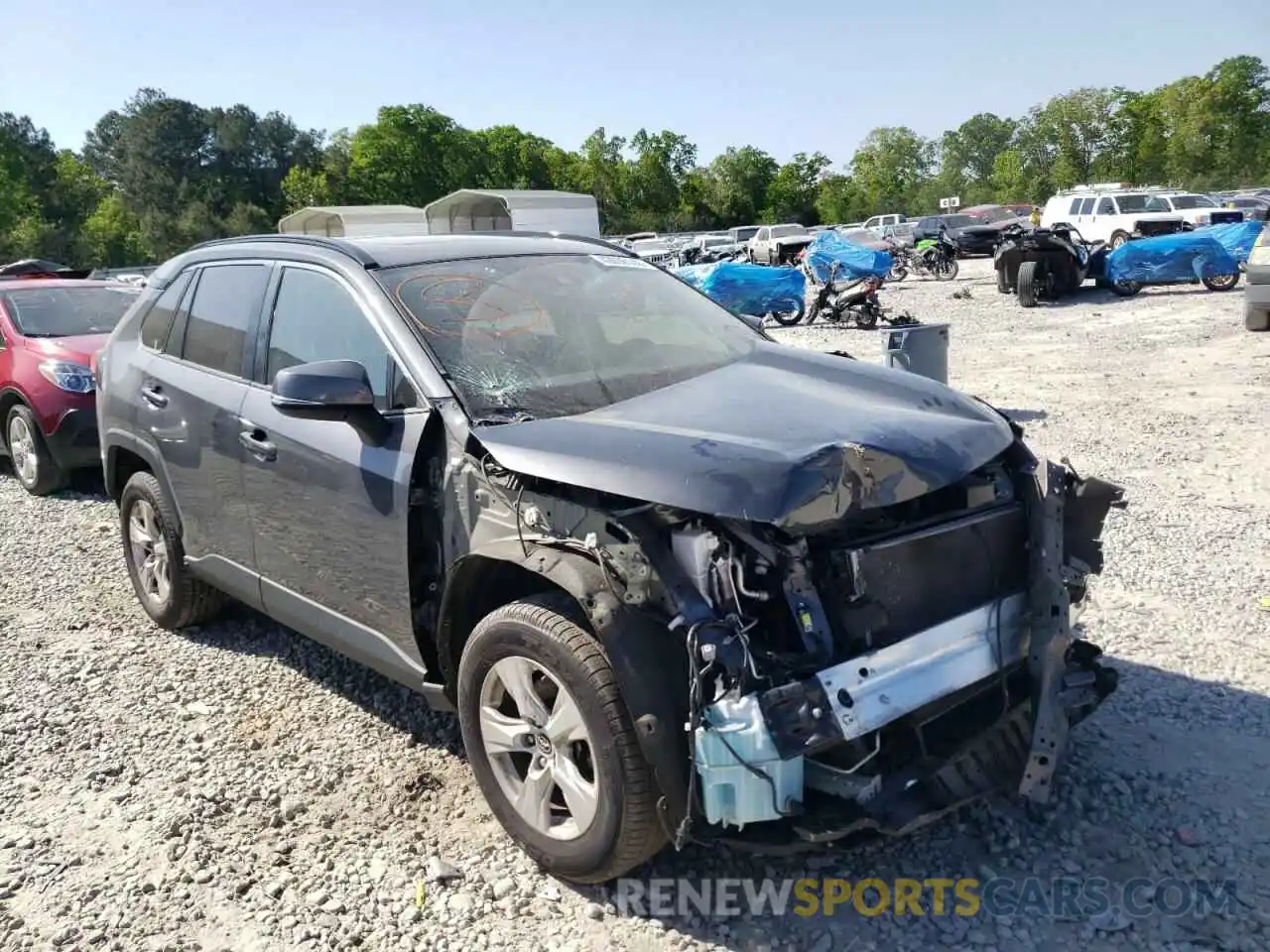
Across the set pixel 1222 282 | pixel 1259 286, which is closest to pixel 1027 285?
pixel 1222 282

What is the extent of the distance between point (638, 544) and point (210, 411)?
2.44 metres

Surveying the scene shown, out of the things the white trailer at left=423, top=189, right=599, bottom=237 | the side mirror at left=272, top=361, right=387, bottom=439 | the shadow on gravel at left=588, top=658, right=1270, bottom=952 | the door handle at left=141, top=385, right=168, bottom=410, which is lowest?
the shadow on gravel at left=588, top=658, right=1270, bottom=952

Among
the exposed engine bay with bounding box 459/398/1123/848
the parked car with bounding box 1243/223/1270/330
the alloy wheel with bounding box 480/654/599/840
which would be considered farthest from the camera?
→ the parked car with bounding box 1243/223/1270/330

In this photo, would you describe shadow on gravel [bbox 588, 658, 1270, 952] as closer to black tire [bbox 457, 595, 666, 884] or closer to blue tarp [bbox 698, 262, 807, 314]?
black tire [bbox 457, 595, 666, 884]

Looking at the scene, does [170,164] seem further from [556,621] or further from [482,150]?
[556,621]

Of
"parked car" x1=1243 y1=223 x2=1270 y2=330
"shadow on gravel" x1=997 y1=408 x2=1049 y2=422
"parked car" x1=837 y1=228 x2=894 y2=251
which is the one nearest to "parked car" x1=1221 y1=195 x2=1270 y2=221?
"parked car" x1=837 y1=228 x2=894 y2=251

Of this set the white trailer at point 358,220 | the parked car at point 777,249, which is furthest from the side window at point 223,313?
the white trailer at point 358,220

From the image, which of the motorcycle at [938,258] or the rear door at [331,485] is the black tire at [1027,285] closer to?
the motorcycle at [938,258]

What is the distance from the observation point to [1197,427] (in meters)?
8.34

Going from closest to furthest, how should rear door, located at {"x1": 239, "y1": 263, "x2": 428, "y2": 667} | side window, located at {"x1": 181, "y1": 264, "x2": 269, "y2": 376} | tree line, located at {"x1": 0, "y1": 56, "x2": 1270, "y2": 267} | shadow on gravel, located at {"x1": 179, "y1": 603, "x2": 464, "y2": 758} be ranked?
rear door, located at {"x1": 239, "y1": 263, "x2": 428, "y2": 667}
shadow on gravel, located at {"x1": 179, "y1": 603, "x2": 464, "y2": 758}
side window, located at {"x1": 181, "y1": 264, "x2": 269, "y2": 376}
tree line, located at {"x1": 0, "y1": 56, "x2": 1270, "y2": 267}

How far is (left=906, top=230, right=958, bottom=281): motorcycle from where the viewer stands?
2698cm

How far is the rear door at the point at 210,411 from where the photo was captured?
13.3ft

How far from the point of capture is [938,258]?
27125 millimetres

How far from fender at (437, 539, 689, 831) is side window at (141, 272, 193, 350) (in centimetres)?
307
